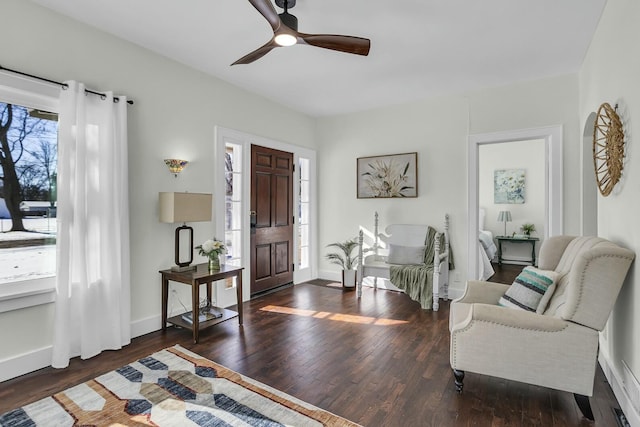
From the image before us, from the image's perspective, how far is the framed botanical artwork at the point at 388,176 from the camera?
495 cm

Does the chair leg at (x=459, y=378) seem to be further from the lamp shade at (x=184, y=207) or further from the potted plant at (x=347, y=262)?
the potted plant at (x=347, y=262)

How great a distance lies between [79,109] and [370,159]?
373 cm

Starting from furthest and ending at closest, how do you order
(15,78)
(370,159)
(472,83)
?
(370,159) → (472,83) → (15,78)

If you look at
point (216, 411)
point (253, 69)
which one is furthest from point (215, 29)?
point (216, 411)

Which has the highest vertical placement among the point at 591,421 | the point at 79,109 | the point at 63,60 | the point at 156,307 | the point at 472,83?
the point at 472,83

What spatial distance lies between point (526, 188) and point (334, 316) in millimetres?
5601

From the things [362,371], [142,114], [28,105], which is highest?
[142,114]

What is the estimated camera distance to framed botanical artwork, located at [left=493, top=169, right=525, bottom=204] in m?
7.23

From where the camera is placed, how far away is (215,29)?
9.82 feet

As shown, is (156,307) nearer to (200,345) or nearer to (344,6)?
(200,345)

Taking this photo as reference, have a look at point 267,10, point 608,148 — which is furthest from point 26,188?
point 608,148

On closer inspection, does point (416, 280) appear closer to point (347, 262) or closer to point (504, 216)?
point (347, 262)

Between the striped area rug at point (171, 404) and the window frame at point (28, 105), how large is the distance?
2.52 ft

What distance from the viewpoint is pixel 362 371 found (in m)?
2.60
